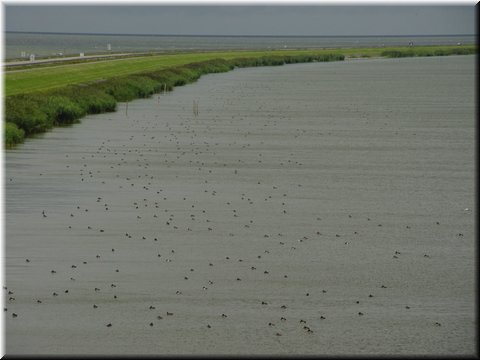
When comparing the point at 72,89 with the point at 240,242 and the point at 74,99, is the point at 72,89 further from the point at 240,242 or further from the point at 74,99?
the point at 240,242

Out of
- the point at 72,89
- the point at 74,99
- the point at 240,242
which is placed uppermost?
the point at 72,89

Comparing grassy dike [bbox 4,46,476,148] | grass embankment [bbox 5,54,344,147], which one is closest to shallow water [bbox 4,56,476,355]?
grass embankment [bbox 5,54,344,147]

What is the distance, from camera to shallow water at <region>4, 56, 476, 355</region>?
19922 mm

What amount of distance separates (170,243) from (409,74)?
371ft

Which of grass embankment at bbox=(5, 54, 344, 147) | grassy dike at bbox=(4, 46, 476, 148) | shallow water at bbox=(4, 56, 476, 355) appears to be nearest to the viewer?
shallow water at bbox=(4, 56, 476, 355)

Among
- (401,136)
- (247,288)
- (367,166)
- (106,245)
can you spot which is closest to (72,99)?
(401,136)

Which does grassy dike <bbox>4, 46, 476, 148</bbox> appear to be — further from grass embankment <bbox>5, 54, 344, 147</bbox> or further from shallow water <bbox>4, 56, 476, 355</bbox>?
shallow water <bbox>4, 56, 476, 355</bbox>

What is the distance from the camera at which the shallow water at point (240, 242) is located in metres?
19.9

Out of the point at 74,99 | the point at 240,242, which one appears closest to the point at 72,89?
the point at 74,99

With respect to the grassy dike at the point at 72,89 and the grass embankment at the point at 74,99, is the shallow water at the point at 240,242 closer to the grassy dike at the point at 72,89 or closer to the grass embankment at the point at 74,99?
the grass embankment at the point at 74,99

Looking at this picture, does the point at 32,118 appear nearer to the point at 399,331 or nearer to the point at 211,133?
the point at 211,133

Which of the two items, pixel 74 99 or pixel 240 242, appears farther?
pixel 74 99

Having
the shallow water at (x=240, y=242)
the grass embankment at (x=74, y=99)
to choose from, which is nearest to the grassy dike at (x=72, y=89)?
the grass embankment at (x=74, y=99)

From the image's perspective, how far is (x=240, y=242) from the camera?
91.5 ft
